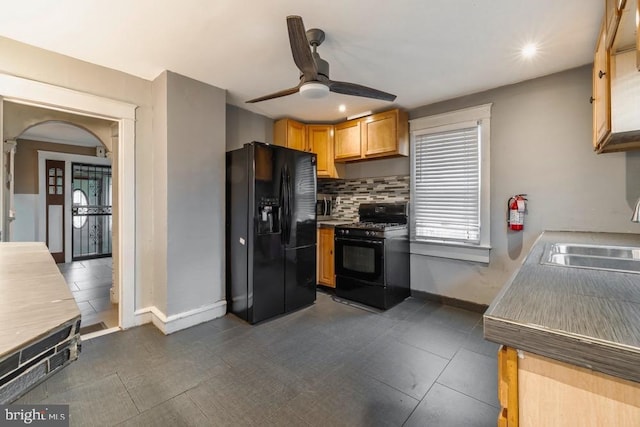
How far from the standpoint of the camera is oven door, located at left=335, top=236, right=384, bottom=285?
10.3ft

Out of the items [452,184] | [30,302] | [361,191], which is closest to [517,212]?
[452,184]

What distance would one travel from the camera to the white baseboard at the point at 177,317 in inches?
100.0

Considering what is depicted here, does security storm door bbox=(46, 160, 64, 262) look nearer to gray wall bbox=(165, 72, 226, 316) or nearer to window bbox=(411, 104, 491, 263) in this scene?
gray wall bbox=(165, 72, 226, 316)

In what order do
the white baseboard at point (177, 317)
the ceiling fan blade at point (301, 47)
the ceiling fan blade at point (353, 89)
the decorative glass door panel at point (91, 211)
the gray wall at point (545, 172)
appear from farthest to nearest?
the decorative glass door panel at point (91, 211) < the white baseboard at point (177, 317) < the gray wall at point (545, 172) < the ceiling fan blade at point (353, 89) < the ceiling fan blade at point (301, 47)

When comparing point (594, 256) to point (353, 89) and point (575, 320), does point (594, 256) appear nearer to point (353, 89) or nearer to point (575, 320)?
point (575, 320)

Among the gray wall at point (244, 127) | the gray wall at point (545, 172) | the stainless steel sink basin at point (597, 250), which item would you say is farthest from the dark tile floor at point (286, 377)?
the gray wall at point (244, 127)

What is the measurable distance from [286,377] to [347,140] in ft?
9.74

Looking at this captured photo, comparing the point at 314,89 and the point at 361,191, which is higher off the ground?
the point at 314,89

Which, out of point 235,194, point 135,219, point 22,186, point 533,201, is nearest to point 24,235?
point 22,186

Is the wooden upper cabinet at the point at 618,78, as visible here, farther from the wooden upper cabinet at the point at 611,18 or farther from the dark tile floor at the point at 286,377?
the dark tile floor at the point at 286,377

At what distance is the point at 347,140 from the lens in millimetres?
3844

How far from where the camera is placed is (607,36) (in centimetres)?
162

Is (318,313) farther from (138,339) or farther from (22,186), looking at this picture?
(22,186)

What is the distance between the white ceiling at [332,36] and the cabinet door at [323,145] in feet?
4.14
